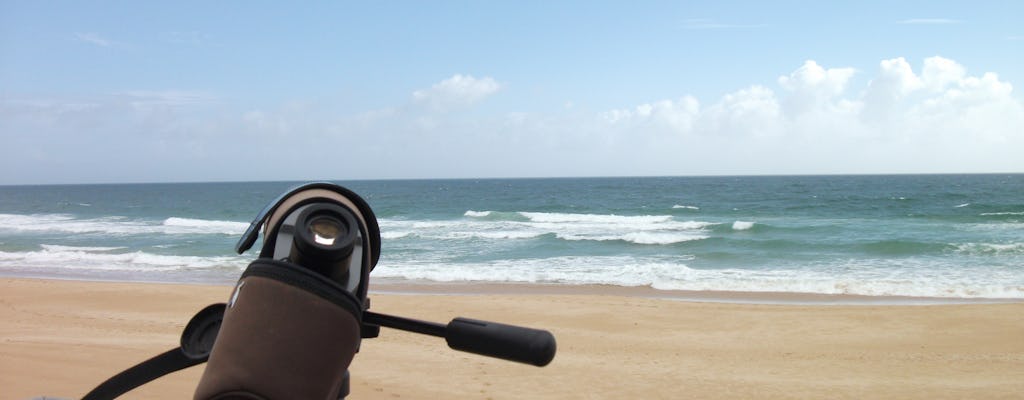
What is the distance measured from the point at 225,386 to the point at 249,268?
10cm

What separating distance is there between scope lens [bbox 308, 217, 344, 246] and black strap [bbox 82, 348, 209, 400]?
0.28m

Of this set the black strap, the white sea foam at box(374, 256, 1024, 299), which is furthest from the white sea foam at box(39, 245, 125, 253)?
the black strap

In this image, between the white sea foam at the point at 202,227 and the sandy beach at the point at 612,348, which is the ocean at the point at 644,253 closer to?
the white sea foam at the point at 202,227

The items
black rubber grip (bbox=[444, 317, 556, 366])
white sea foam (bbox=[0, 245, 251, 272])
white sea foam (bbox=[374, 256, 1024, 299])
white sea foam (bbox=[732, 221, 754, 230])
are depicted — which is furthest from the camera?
white sea foam (bbox=[732, 221, 754, 230])

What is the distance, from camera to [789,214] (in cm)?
3681

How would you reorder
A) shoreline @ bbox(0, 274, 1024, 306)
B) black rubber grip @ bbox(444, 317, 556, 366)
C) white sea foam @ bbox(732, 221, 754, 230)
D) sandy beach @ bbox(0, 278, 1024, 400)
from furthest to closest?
white sea foam @ bbox(732, 221, 754, 230), shoreline @ bbox(0, 274, 1024, 306), sandy beach @ bbox(0, 278, 1024, 400), black rubber grip @ bbox(444, 317, 556, 366)

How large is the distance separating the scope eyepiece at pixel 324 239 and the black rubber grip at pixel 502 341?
6.0 inches

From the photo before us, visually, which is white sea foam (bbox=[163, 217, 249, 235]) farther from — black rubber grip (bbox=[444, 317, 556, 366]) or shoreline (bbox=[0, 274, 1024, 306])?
black rubber grip (bbox=[444, 317, 556, 366])

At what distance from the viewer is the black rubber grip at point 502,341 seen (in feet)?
2.63

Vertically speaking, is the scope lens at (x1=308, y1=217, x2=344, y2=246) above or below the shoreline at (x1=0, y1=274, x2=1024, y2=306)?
above

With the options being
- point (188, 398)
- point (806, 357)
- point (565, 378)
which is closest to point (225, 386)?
point (188, 398)

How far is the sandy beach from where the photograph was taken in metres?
6.52

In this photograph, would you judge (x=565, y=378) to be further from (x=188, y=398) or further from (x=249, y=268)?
(x=249, y=268)

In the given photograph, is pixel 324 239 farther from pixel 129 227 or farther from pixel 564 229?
pixel 129 227
